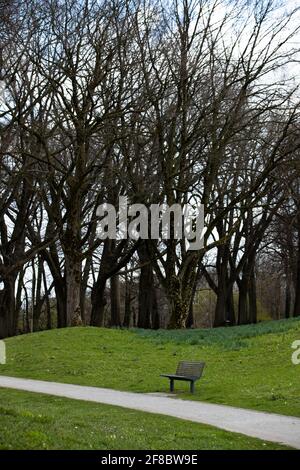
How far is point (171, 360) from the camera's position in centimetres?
2497

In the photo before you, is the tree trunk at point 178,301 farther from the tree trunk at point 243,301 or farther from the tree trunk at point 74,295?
the tree trunk at point 243,301

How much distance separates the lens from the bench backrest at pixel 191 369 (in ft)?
61.1

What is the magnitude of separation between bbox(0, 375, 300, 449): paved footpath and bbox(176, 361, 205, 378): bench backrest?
0.99m

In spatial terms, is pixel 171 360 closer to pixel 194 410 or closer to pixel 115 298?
pixel 194 410

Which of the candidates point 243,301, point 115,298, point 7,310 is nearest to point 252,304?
point 243,301

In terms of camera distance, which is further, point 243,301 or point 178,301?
point 243,301

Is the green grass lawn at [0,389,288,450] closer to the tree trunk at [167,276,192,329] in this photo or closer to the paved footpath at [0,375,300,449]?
the paved footpath at [0,375,300,449]

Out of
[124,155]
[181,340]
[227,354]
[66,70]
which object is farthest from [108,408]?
[124,155]

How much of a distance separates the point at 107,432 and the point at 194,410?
481 cm

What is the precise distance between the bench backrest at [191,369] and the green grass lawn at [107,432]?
385 centimetres

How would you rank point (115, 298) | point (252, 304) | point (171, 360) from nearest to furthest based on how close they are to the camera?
1. point (171, 360)
2. point (115, 298)
3. point (252, 304)

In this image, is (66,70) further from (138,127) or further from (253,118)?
(253,118)

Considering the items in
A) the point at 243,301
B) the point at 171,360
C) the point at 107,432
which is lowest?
the point at 107,432

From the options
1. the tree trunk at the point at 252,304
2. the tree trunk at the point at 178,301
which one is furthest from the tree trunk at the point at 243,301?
the tree trunk at the point at 178,301
